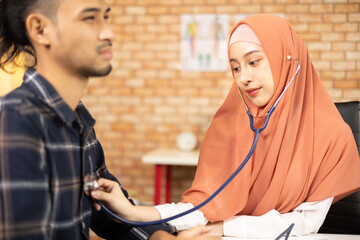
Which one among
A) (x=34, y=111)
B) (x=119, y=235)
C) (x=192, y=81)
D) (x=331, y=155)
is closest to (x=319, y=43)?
(x=192, y=81)

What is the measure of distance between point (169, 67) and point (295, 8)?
126 centimetres

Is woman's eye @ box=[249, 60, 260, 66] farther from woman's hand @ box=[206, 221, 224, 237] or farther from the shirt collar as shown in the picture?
the shirt collar

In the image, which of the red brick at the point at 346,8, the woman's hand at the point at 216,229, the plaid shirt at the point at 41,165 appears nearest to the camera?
the plaid shirt at the point at 41,165

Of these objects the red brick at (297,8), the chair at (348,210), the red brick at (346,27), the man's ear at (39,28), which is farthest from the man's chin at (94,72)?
the red brick at (346,27)

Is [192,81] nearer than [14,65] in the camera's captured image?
No

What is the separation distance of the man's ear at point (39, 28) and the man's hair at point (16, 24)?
2 centimetres

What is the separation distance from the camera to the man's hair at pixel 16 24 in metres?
0.96

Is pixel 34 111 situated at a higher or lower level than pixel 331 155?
higher

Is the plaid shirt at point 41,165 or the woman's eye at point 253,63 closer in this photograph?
the plaid shirt at point 41,165

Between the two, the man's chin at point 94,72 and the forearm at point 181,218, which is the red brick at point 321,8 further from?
the man's chin at point 94,72

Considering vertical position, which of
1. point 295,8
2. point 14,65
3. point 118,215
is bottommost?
point 118,215

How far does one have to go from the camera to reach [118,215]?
1172mm

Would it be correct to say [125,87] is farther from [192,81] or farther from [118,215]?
[118,215]

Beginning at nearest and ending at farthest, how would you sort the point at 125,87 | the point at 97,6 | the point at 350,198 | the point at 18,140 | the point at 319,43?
the point at 18,140, the point at 97,6, the point at 350,198, the point at 319,43, the point at 125,87
